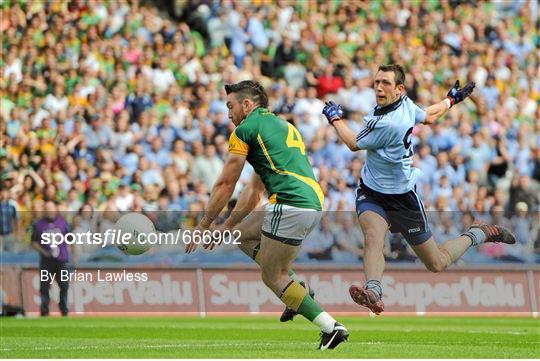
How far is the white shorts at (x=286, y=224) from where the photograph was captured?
39.9 ft

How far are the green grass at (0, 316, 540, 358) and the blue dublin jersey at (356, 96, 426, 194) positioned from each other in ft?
5.37

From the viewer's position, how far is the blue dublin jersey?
1293 centimetres

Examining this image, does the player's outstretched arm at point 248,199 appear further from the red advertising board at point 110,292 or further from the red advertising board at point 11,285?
the red advertising board at point 11,285

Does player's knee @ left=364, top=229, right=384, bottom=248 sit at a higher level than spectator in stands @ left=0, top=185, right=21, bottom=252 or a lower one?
higher

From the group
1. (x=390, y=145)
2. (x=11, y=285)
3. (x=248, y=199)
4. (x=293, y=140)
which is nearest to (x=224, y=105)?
(x=11, y=285)

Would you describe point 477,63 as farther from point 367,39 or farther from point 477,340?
point 477,340

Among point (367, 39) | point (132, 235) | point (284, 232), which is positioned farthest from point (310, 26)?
point (284, 232)

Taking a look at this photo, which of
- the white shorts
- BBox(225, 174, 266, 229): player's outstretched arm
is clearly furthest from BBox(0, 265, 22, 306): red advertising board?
the white shorts

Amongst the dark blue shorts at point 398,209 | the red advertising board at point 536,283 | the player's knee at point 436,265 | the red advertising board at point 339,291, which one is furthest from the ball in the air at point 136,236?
the red advertising board at point 536,283

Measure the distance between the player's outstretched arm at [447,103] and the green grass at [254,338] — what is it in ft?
7.53

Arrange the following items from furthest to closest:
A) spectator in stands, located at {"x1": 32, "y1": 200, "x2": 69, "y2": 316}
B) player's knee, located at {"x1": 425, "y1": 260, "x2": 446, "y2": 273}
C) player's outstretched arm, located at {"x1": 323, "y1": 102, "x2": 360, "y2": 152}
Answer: spectator in stands, located at {"x1": 32, "y1": 200, "x2": 69, "y2": 316} < player's knee, located at {"x1": 425, "y1": 260, "x2": 446, "y2": 273} < player's outstretched arm, located at {"x1": 323, "y1": 102, "x2": 360, "y2": 152}

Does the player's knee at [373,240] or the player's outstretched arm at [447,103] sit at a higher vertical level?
the player's outstretched arm at [447,103]

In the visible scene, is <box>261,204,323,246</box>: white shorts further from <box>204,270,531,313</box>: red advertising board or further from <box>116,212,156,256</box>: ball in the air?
<box>204,270,531,313</box>: red advertising board

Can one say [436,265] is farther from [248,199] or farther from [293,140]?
[293,140]
